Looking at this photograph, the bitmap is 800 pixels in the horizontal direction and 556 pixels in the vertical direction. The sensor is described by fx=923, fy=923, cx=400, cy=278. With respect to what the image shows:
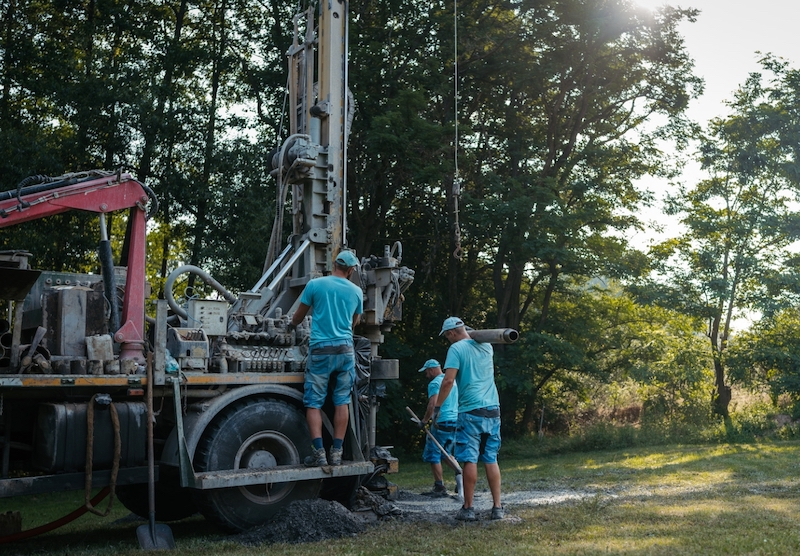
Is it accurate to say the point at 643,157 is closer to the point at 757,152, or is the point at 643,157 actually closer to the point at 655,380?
the point at 757,152

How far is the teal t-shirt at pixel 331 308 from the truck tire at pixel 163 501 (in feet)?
7.49

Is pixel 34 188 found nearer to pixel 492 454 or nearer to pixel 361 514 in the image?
pixel 361 514

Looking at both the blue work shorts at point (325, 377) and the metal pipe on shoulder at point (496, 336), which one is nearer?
the metal pipe on shoulder at point (496, 336)

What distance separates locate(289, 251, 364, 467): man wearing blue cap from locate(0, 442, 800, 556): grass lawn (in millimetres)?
1086

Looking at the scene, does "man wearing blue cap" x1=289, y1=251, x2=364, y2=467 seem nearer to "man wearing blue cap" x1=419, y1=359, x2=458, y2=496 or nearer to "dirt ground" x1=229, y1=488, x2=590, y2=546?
"dirt ground" x1=229, y1=488, x2=590, y2=546

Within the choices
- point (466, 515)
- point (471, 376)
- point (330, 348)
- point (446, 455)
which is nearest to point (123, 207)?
point (330, 348)

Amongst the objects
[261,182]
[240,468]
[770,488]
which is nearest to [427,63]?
[261,182]

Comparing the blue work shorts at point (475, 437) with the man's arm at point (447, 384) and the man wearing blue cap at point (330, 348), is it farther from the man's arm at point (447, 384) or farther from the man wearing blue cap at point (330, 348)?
the man wearing blue cap at point (330, 348)

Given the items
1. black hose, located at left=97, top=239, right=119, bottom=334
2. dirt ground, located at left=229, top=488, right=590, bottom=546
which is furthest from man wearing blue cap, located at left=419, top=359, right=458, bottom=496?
black hose, located at left=97, top=239, right=119, bottom=334

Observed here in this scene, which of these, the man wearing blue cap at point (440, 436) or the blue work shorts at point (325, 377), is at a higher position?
the blue work shorts at point (325, 377)

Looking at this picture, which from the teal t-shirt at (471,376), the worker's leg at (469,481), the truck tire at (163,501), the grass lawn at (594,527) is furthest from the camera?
the truck tire at (163,501)

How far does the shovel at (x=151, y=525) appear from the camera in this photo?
298 inches

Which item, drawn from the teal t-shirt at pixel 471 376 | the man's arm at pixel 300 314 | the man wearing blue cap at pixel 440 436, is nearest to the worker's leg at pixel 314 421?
the man's arm at pixel 300 314

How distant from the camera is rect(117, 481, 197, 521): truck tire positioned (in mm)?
9367
